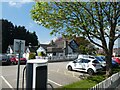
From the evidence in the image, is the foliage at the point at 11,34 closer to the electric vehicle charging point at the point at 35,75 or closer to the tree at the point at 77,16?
the tree at the point at 77,16

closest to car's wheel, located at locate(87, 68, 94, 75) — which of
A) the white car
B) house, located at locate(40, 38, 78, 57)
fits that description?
the white car

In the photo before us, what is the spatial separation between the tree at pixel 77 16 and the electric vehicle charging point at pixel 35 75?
428 inches

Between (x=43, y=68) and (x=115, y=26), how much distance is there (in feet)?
43.6

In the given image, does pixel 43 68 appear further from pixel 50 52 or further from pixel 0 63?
pixel 50 52

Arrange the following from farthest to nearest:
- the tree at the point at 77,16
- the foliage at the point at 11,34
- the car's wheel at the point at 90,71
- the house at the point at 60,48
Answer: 1. the foliage at the point at 11,34
2. the house at the point at 60,48
3. the car's wheel at the point at 90,71
4. the tree at the point at 77,16

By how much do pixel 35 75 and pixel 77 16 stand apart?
11350 millimetres

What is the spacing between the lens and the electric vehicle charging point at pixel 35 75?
4055 millimetres

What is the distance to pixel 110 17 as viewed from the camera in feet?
53.3

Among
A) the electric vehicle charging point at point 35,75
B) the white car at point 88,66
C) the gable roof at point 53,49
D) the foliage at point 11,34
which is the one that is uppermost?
the foliage at point 11,34

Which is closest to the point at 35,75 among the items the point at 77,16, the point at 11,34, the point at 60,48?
the point at 77,16

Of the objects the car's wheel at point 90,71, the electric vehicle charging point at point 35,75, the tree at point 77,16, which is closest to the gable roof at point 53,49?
the car's wheel at point 90,71

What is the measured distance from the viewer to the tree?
15.0 meters

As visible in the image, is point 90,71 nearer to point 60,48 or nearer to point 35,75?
point 35,75

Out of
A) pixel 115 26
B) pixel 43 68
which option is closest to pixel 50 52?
pixel 115 26
